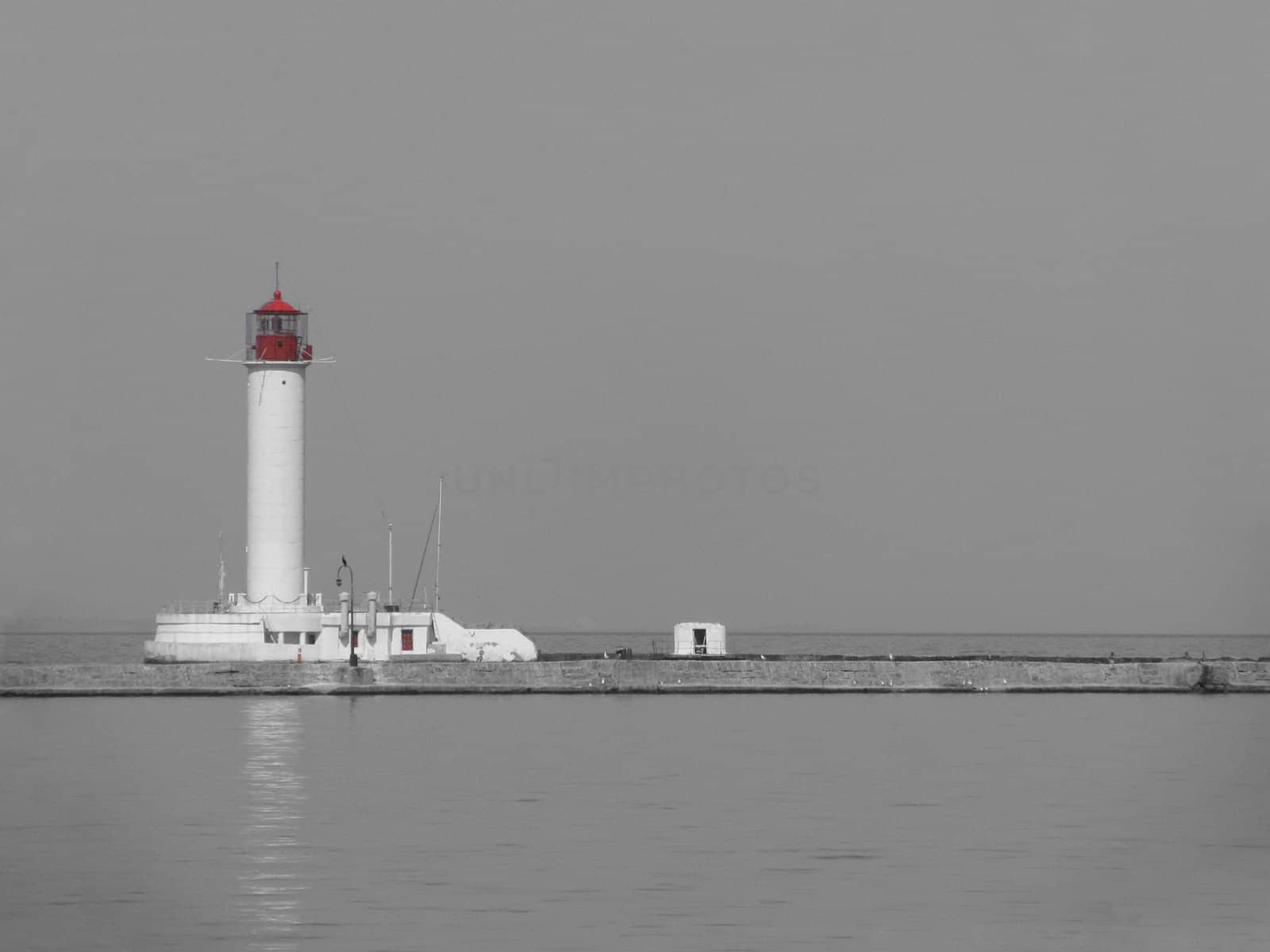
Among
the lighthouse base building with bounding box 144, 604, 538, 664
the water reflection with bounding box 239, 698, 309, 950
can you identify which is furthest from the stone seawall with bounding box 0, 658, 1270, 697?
the water reflection with bounding box 239, 698, 309, 950

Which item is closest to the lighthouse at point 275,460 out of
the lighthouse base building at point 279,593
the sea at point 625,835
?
the lighthouse base building at point 279,593

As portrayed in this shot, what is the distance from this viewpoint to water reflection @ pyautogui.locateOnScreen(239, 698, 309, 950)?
24828 millimetres

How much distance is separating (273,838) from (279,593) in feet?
117

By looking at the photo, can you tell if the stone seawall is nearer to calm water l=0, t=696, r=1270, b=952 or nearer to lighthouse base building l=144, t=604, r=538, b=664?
lighthouse base building l=144, t=604, r=538, b=664

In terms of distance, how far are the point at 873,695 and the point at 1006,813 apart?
40.1 m

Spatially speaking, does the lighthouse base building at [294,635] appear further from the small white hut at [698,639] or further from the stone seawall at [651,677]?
the small white hut at [698,639]

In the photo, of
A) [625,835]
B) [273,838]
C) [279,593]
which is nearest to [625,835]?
[625,835]

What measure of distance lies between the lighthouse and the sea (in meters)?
8.78

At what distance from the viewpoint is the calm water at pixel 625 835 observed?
24.9 meters

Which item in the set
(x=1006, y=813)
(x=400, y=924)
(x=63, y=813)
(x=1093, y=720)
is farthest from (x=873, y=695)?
(x=400, y=924)

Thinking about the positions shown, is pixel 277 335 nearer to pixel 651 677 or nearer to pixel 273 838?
pixel 651 677

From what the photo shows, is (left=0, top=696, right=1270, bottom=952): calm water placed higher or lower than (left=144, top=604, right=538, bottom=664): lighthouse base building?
lower

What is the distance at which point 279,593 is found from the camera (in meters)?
67.9

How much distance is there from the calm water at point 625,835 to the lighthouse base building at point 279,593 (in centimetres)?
916
